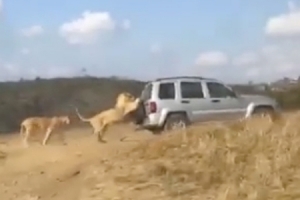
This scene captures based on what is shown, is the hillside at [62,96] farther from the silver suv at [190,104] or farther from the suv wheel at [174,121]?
the suv wheel at [174,121]

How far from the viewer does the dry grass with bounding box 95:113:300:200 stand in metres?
10.4

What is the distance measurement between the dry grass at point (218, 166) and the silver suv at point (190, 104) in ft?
20.1

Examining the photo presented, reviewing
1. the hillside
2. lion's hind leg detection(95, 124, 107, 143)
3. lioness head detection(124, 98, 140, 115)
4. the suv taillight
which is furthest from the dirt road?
the hillside

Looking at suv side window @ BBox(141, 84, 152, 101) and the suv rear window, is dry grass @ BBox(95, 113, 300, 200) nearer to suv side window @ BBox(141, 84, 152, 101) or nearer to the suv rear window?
suv side window @ BBox(141, 84, 152, 101)

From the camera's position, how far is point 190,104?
20.9 meters

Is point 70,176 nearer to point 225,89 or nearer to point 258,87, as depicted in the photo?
point 225,89

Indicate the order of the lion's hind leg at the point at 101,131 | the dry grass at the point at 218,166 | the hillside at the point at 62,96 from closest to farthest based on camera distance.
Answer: the dry grass at the point at 218,166 → the lion's hind leg at the point at 101,131 → the hillside at the point at 62,96

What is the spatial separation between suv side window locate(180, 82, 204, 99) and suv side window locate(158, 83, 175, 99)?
287 millimetres

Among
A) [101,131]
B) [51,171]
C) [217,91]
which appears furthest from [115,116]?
[51,171]

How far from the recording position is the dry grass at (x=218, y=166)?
34.0 feet

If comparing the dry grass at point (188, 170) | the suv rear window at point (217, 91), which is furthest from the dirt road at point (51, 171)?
the suv rear window at point (217, 91)

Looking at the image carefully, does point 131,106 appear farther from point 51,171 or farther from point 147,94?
point 51,171

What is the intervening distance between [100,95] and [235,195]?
27001 mm

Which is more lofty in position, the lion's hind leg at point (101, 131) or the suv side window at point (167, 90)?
the suv side window at point (167, 90)
